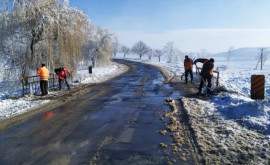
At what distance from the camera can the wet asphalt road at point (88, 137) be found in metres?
4.31

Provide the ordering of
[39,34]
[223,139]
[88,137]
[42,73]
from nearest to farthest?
[223,139] < [88,137] < [42,73] < [39,34]

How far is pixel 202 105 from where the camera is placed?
845cm

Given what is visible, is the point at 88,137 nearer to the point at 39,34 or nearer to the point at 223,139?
the point at 223,139

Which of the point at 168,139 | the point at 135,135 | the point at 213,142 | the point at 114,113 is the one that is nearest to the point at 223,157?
the point at 213,142

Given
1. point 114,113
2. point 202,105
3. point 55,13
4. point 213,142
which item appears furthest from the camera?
point 55,13

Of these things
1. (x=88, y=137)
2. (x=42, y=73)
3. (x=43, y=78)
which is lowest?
(x=88, y=137)

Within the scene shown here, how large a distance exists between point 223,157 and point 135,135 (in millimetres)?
2074

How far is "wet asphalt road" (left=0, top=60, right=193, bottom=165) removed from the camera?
170 inches

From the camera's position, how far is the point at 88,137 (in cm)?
537

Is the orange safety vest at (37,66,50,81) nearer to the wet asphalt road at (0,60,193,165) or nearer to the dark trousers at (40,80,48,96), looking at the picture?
the dark trousers at (40,80,48,96)

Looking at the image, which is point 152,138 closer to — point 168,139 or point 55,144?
point 168,139

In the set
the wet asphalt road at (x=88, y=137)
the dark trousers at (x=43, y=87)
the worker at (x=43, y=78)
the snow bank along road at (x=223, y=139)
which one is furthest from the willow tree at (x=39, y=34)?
the snow bank along road at (x=223, y=139)

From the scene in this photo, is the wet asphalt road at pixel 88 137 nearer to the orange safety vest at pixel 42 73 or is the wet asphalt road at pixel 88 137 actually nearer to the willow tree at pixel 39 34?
the orange safety vest at pixel 42 73

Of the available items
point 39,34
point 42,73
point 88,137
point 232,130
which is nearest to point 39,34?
point 39,34
